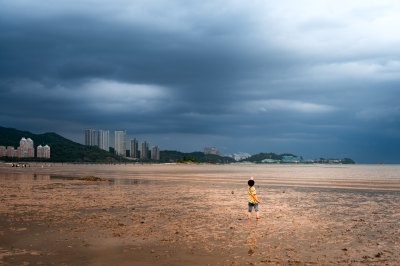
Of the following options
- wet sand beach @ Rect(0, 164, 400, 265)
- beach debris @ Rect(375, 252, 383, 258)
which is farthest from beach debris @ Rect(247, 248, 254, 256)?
beach debris @ Rect(375, 252, 383, 258)

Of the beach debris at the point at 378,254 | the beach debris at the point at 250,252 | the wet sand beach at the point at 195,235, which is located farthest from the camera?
the beach debris at the point at 250,252

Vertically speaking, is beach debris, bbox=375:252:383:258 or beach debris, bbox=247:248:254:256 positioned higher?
beach debris, bbox=247:248:254:256

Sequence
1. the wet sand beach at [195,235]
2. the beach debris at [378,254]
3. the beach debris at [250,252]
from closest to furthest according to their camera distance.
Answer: the wet sand beach at [195,235]
the beach debris at [378,254]
the beach debris at [250,252]

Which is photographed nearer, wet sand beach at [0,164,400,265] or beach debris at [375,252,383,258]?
wet sand beach at [0,164,400,265]

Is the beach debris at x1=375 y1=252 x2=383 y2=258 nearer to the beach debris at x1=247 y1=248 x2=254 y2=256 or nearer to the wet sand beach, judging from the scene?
the wet sand beach

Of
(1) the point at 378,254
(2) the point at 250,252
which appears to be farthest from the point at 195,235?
(1) the point at 378,254

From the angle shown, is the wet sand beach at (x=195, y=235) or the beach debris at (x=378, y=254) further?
the beach debris at (x=378, y=254)

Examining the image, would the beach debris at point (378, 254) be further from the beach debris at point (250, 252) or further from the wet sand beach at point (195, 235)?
the beach debris at point (250, 252)

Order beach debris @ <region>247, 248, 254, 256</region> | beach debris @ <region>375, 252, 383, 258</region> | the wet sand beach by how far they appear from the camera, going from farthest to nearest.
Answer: beach debris @ <region>247, 248, 254, 256</region> → beach debris @ <region>375, 252, 383, 258</region> → the wet sand beach

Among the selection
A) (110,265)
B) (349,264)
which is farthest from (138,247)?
(349,264)

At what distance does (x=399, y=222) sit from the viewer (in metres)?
18.6

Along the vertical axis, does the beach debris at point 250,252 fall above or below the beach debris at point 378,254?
above

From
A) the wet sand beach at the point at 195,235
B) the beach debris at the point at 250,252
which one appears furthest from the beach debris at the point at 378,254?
the beach debris at the point at 250,252

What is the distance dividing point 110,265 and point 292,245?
6.98 meters
